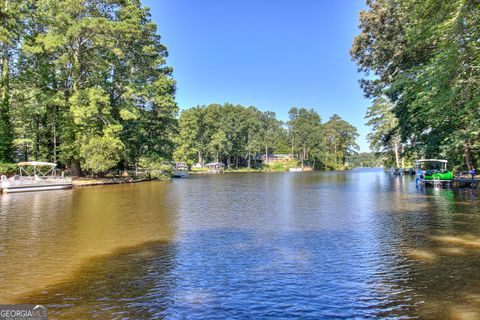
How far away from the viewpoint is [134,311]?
627 centimetres

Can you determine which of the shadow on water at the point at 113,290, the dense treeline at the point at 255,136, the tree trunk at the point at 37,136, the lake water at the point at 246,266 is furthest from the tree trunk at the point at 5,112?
the dense treeline at the point at 255,136

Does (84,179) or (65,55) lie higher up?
(65,55)

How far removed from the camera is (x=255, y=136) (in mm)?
121375

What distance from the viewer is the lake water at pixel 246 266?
6.42 m

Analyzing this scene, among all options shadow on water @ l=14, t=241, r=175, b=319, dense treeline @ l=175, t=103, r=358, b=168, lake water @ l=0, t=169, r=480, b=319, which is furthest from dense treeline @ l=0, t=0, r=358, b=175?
dense treeline @ l=175, t=103, r=358, b=168

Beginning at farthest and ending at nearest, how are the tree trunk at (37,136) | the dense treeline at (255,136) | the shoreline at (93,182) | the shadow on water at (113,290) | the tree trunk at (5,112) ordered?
the dense treeline at (255,136) < the tree trunk at (37,136) < the shoreline at (93,182) < the tree trunk at (5,112) < the shadow on water at (113,290)

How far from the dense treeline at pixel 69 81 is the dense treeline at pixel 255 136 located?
45007mm

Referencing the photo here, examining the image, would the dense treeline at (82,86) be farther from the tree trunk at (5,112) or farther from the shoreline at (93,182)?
the shoreline at (93,182)

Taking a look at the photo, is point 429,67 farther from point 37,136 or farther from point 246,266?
point 37,136

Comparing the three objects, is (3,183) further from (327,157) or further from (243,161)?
(327,157)

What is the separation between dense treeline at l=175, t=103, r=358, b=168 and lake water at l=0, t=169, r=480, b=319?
254 ft

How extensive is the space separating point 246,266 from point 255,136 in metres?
113

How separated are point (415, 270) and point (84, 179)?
136ft

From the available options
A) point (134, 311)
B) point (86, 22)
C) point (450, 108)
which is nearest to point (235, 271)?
point (134, 311)
